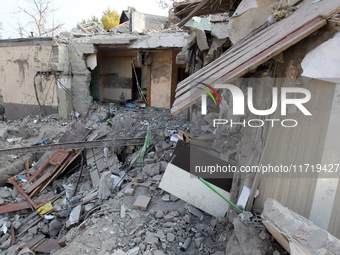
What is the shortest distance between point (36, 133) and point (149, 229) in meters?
7.69

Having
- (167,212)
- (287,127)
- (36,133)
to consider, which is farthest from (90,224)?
(36,133)

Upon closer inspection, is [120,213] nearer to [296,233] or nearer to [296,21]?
[296,233]

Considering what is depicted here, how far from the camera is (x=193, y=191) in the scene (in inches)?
132

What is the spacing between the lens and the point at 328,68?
1.84 metres

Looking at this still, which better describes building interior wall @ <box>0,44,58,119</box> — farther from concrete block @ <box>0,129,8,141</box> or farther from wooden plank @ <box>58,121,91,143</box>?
wooden plank @ <box>58,121,91,143</box>

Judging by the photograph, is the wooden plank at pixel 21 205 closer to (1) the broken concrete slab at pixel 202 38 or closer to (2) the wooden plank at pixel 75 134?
(2) the wooden plank at pixel 75 134

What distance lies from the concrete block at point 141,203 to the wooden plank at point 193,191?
603 millimetres

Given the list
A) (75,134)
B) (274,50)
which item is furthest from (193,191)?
(75,134)

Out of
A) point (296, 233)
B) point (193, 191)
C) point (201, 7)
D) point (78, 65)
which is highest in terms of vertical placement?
point (201, 7)

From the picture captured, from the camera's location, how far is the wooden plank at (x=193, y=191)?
10.6 feet

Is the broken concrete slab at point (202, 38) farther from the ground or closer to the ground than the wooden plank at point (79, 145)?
farther from the ground

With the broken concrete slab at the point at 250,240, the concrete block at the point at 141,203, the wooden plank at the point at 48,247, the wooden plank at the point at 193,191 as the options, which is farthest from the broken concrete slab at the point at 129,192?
the broken concrete slab at the point at 250,240

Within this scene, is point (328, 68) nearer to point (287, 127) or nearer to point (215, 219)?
point (287, 127)

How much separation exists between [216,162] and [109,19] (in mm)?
27831
